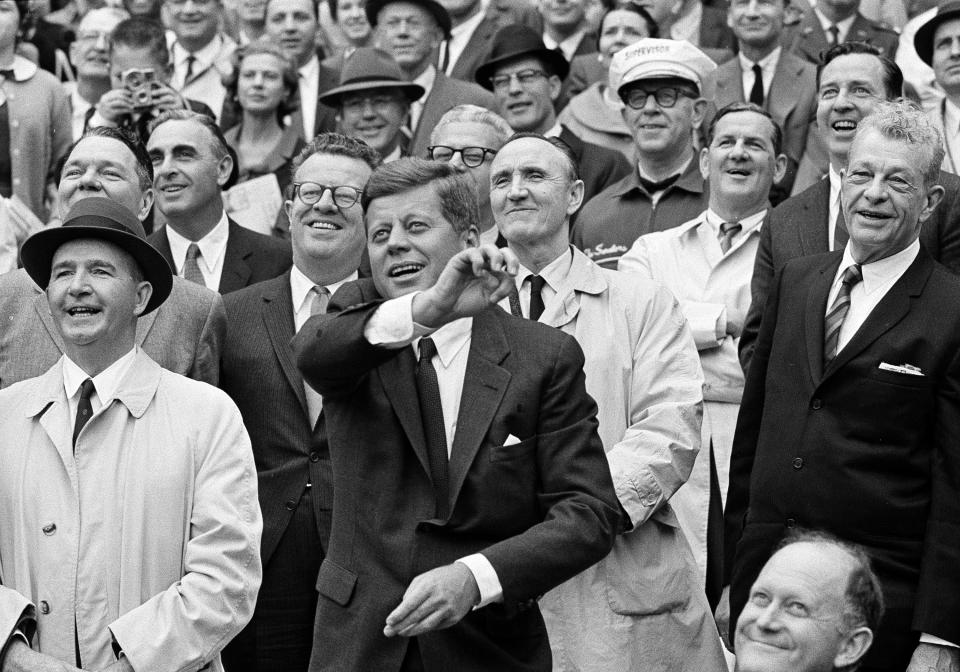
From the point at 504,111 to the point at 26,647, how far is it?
5.44 meters

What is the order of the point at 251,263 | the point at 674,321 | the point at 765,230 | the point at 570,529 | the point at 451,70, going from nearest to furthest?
1. the point at 570,529
2. the point at 674,321
3. the point at 765,230
4. the point at 251,263
5. the point at 451,70

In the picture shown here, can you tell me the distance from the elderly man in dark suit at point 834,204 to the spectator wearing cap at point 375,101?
2328 mm

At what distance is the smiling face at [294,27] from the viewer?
36.6 ft

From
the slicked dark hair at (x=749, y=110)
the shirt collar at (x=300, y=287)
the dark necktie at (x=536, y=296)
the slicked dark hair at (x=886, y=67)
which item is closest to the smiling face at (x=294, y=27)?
the slicked dark hair at (x=749, y=110)

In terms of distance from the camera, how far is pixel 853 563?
4.64 metres

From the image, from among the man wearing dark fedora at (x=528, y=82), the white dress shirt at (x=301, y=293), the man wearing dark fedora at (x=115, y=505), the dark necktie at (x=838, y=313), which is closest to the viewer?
the man wearing dark fedora at (x=115, y=505)

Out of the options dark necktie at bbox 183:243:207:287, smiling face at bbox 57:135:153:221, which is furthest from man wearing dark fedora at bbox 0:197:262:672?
dark necktie at bbox 183:243:207:287

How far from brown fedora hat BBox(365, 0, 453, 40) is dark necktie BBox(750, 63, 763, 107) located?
195 cm

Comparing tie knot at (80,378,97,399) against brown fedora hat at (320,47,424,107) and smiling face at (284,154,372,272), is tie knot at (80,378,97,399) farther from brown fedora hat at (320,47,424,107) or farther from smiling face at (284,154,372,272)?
brown fedora hat at (320,47,424,107)

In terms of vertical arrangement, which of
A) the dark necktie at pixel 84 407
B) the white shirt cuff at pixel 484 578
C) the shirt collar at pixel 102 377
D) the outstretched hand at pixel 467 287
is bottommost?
the white shirt cuff at pixel 484 578

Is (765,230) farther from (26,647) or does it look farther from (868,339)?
(26,647)

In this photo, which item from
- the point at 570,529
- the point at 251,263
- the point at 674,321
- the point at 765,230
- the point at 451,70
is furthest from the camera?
the point at 451,70

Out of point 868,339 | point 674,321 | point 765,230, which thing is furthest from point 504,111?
point 868,339

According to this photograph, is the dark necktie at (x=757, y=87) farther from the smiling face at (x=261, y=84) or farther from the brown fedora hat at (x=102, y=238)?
the brown fedora hat at (x=102, y=238)
